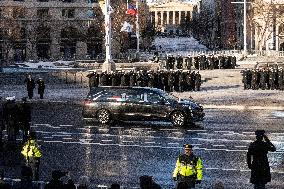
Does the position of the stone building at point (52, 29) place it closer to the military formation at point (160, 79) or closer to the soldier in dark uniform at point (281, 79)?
the military formation at point (160, 79)

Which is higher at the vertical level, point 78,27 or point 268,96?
point 78,27

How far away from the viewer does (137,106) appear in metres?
26.2

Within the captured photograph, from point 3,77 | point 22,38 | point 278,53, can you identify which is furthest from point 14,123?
point 22,38

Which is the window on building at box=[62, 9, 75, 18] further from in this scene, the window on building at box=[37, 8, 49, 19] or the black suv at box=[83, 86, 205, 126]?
the black suv at box=[83, 86, 205, 126]

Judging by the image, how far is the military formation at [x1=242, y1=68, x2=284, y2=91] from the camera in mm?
39938

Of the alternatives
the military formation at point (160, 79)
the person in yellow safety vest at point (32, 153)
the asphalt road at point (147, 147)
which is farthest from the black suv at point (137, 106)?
the military formation at point (160, 79)

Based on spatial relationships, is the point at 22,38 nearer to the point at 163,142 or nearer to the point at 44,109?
the point at 44,109

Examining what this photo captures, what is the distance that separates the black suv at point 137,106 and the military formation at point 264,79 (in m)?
14.8

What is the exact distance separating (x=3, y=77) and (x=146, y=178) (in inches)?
1609

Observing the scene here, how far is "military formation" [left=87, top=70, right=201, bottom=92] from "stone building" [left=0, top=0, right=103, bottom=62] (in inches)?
1632

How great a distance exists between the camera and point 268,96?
36.8 m

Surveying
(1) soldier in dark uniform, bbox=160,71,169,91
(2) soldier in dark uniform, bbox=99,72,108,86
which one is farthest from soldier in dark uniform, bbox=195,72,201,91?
(2) soldier in dark uniform, bbox=99,72,108,86

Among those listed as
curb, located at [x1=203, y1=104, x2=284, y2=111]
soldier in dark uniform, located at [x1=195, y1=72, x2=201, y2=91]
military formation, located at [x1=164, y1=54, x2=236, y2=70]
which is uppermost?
military formation, located at [x1=164, y1=54, x2=236, y2=70]

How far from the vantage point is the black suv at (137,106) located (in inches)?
1013
